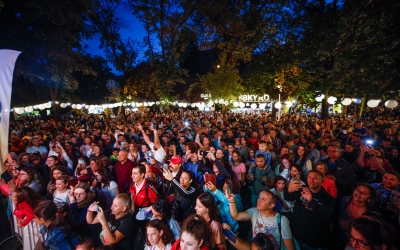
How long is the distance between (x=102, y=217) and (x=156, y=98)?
19.8m

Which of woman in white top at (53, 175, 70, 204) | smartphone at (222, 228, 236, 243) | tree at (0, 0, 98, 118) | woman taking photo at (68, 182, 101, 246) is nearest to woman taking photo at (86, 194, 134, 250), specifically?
woman taking photo at (68, 182, 101, 246)

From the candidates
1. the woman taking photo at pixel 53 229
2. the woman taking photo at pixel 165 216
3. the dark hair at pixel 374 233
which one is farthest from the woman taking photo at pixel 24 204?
the dark hair at pixel 374 233

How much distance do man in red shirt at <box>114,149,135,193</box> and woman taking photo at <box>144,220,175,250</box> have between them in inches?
93.2

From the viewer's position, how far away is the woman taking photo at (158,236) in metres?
2.57

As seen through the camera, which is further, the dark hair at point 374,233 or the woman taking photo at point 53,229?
the woman taking photo at point 53,229

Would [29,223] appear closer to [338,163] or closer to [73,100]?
[338,163]

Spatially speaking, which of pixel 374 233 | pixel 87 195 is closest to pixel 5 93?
pixel 87 195

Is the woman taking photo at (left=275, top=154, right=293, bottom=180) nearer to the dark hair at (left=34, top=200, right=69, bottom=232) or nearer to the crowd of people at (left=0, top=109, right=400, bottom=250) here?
the crowd of people at (left=0, top=109, right=400, bottom=250)

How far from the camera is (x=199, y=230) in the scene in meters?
2.35

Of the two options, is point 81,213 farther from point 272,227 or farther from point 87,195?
point 272,227

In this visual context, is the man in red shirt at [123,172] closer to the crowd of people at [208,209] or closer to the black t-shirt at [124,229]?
the crowd of people at [208,209]

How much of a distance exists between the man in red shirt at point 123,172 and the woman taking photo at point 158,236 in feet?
7.76

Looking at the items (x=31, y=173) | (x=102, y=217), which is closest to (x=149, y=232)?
(x=102, y=217)

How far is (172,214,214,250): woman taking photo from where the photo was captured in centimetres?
230
